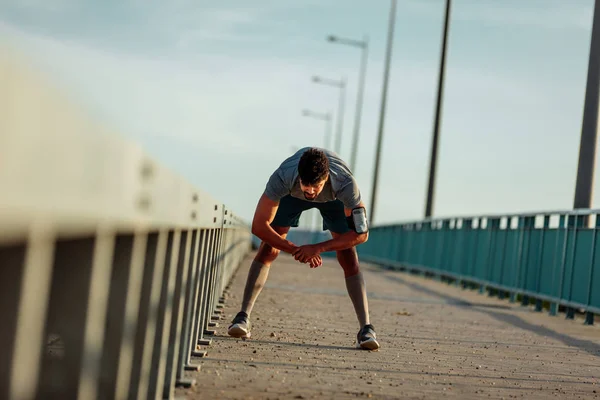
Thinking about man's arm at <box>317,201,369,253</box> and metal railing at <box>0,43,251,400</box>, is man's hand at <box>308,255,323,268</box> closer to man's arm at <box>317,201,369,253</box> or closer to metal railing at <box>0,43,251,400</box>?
man's arm at <box>317,201,369,253</box>

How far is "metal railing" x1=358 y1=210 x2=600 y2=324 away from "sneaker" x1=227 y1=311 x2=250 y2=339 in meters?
7.20

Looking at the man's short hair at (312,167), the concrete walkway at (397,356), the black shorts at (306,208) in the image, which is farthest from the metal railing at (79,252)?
the black shorts at (306,208)

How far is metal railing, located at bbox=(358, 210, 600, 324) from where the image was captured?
1527 centimetres

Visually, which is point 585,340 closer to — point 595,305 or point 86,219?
point 595,305

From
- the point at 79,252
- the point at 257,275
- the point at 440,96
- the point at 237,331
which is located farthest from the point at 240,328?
the point at 440,96

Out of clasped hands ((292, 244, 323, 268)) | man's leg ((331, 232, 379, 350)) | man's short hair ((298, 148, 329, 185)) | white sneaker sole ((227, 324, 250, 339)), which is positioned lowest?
white sneaker sole ((227, 324, 250, 339))

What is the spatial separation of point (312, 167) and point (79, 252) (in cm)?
460

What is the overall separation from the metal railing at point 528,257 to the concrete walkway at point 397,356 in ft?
2.35

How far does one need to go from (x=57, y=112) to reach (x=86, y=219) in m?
0.51

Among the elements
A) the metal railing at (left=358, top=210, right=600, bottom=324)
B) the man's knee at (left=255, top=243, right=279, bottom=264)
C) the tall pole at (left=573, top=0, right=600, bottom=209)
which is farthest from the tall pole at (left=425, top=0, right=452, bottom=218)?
the man's knee at (left=255, top=243, right=279, bottom=264)

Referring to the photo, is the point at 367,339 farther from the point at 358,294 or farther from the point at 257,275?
the point at 257,275

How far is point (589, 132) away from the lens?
17.4 metres

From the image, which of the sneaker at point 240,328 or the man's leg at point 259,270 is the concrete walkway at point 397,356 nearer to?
the sneaker at point 240,328

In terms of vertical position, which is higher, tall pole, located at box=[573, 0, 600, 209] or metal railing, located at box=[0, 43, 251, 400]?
tall pole, located at box=[573, 0, 600, 209]
